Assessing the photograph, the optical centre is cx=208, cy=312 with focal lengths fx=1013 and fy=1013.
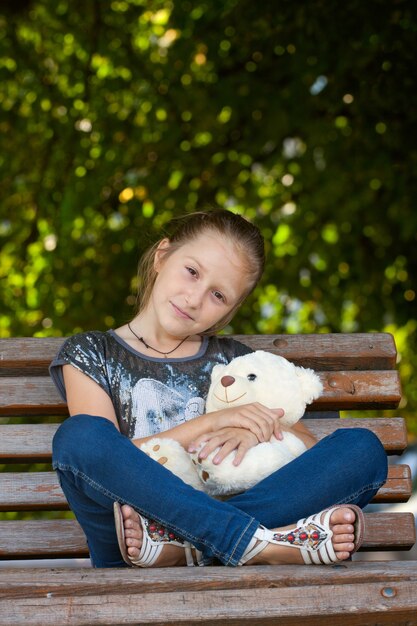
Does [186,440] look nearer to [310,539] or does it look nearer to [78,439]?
[78,439]

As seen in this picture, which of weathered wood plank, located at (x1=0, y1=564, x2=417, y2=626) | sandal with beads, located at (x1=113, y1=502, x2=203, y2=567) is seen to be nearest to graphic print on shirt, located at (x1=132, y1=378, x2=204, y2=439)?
sandal with beads, located at (x1=113, y1=502, x2=203, y2=567)

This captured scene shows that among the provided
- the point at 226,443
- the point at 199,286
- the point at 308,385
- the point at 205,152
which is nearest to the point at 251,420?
the point at 226,443

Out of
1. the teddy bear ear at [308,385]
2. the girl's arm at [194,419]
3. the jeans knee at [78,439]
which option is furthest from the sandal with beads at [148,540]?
the teddy bear ear at [308,385]

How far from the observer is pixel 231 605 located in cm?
183

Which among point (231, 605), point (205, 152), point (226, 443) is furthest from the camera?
point (205, 152)

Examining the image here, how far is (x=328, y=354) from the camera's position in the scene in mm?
3180

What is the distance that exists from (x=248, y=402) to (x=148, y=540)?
A: 52 cm

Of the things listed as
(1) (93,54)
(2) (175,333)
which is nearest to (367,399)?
(2) (175,333)

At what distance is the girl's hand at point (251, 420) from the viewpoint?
2418mm

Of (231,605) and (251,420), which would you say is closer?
(231,605)

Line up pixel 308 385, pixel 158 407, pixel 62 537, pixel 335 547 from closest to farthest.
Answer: pixel 335 547
pixel 308 385
pixel 158 407
pixel 62 537

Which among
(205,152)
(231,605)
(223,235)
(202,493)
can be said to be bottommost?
(231,605)

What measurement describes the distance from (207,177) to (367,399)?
2711 millimetres

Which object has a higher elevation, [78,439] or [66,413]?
[78,439]
